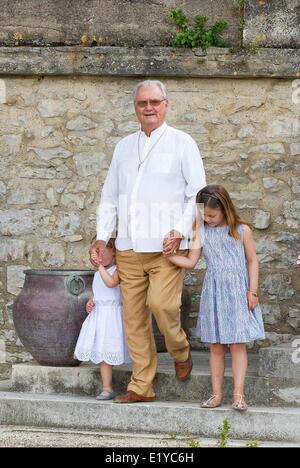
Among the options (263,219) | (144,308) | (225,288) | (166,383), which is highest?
(263,219)

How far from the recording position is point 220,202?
6.35 m

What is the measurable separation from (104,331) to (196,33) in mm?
2431

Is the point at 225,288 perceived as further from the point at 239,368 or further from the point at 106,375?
the point at 106,375

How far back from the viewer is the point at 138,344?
21.5 feet

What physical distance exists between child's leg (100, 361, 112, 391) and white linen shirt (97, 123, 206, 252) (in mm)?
715

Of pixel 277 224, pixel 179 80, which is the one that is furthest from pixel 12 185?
pixel 277 224

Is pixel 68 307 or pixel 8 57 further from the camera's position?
pixel 8 57

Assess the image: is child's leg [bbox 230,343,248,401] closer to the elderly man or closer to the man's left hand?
the elderly man

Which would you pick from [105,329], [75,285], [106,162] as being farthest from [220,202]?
[106,162]

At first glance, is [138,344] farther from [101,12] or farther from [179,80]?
[101,12]

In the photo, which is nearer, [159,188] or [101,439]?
[101,439]

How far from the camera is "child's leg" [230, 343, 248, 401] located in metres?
6.31

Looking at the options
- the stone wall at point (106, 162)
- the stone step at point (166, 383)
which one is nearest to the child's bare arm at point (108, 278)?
the stone step at point (166, 383)

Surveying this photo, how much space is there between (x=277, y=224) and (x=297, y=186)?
30 cm
